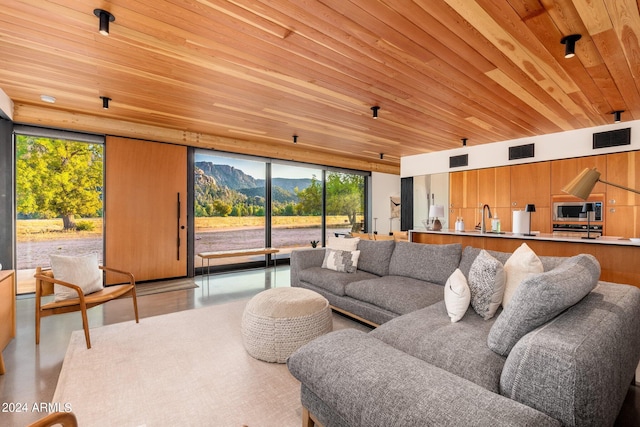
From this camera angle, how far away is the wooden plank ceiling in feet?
6.89

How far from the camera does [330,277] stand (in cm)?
354

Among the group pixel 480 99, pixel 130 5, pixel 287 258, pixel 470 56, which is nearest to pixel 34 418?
pixel 130 5

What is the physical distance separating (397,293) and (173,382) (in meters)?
1.93

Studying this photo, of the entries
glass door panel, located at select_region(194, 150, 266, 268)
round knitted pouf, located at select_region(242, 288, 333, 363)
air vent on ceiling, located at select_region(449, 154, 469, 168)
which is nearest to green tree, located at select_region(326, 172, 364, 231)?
glass door panel, located at select_region(194, 150, 266, 268)

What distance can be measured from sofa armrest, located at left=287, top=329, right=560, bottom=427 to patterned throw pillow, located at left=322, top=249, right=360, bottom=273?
7.03 feet

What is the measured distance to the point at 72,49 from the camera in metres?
2.57

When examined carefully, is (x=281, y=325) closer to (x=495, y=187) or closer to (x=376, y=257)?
(x=376, y=257)

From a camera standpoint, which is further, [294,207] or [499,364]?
[294,207]

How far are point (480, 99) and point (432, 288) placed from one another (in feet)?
7.88

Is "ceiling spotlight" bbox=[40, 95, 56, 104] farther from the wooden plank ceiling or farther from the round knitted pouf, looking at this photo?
the round knitted pouf

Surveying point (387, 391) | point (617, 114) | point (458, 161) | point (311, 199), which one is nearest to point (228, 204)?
point (311, 199)

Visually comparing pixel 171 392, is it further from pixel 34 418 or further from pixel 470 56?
pixel 470 56

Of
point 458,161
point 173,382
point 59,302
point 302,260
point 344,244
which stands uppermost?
point 458,161

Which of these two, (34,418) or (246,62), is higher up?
(246,62)
